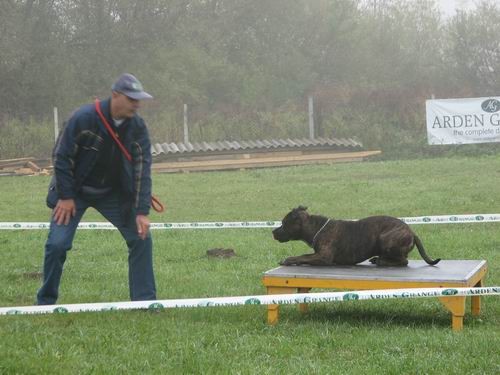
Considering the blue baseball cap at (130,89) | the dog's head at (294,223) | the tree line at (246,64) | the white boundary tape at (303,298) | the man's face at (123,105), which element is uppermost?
the tree line at (246,64)

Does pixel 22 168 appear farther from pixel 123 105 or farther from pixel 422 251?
pixel 422 251

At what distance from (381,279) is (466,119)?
20.9 metres

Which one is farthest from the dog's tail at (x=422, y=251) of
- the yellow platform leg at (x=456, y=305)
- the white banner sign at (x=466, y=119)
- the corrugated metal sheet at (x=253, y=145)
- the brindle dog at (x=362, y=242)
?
the corrugated metal sheet at (x=253, y=145)

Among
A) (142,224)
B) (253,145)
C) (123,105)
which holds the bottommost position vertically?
(142,224)

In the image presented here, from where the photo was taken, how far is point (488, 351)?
5.30 meters

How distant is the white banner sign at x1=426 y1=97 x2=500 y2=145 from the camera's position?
2553 cm

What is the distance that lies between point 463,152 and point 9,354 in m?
22.9

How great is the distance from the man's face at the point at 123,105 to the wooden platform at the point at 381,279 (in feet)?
5.56

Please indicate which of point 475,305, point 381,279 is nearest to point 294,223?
point 381,279

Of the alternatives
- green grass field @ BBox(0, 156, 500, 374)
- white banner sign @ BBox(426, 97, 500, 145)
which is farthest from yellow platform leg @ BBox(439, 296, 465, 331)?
white banner sign @ BBox(426, 97, 500, 145)

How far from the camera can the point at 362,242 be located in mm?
6828

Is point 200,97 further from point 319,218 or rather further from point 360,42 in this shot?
point 319,218

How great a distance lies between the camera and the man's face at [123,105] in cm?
625

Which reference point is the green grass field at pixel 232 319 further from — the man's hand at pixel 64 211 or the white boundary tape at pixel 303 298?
the man's hand at pixel 64 211
